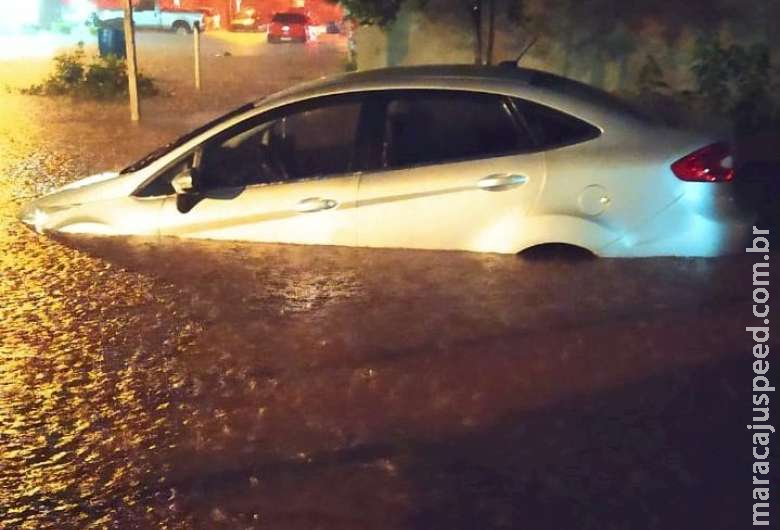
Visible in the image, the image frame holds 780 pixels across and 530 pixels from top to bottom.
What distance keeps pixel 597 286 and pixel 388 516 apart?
319cm

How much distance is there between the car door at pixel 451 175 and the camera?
6.99 metres

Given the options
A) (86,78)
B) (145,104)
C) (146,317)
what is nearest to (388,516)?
(146,317)

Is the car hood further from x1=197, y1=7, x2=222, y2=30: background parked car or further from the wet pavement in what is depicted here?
x1=197, y1=7, x2=222, y2=30: background parked car

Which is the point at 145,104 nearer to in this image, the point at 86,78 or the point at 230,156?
the point at 86,78

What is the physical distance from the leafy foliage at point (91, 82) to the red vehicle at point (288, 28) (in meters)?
23.1

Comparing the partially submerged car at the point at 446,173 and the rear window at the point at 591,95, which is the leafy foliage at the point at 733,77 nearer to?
the rear window at the point at 591,95

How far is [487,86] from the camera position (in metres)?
7.04

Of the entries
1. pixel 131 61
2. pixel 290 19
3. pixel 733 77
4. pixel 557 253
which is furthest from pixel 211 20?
pixel 557 253

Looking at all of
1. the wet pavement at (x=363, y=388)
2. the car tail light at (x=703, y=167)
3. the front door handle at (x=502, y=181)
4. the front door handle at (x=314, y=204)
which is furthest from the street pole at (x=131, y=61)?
the car tail light at (x=703, y=167)

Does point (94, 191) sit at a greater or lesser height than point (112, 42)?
greater

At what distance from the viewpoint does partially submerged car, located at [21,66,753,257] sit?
6.93 metres

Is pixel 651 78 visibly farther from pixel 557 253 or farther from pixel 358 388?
pixel 358 388

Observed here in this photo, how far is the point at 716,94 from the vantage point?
1548 cm

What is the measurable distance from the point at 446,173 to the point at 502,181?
1.21 ft
